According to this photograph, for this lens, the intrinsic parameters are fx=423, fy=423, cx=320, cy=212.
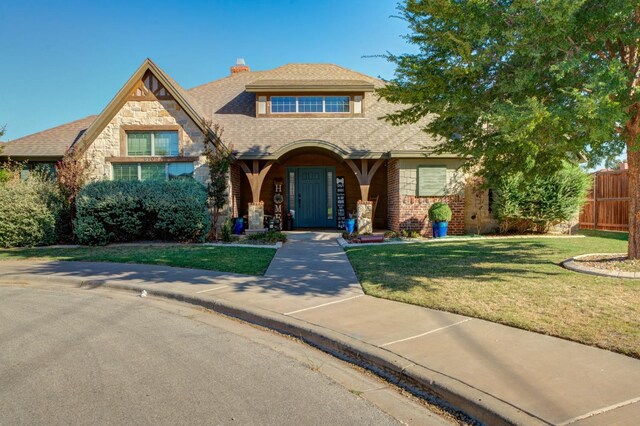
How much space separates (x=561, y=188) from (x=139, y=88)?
1570 centimetres

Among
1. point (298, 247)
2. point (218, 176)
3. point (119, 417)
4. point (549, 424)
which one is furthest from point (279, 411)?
point (218, 176)

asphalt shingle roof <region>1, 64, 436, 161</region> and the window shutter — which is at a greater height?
asphalt shingle roof <region>1, 64, 436, 161</region>

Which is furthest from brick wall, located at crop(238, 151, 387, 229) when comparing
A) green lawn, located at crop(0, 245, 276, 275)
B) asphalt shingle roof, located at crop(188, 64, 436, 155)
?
green lawn, located at crop(0, 245, 276, 275)

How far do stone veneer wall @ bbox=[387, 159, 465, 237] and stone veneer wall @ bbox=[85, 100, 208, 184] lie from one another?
7334mm

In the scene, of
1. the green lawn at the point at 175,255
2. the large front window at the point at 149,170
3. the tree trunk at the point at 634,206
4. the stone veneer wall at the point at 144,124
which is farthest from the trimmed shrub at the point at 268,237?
the tree trunk at the point at 634,206

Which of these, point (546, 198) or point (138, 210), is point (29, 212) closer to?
point (138, 210)

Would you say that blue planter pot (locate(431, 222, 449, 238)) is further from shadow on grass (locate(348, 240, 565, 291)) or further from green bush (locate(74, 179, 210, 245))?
green bush (locate(74, 179, 210, 245))

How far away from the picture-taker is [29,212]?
13.6 metres

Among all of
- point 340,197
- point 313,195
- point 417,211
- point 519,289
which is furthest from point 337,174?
point 519,289

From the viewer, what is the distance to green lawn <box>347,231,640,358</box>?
187 inches

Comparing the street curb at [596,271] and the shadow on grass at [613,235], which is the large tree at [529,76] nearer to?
the street curb at [596,271]

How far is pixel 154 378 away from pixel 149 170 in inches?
522

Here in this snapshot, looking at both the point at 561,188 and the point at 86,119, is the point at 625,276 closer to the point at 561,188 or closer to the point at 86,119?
the point at 561,188

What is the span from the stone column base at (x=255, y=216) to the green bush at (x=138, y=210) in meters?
2.09
